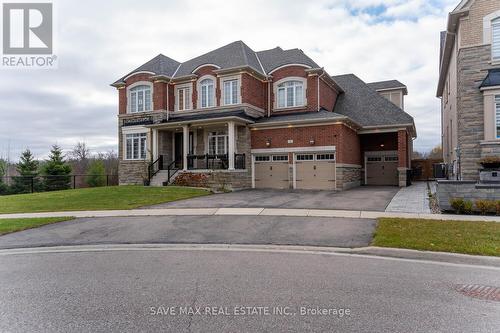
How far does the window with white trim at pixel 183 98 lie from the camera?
2602 centimetres

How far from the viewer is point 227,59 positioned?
25.4 metres

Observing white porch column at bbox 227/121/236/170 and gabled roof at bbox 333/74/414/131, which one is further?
gabled roof at bbox 333/74/414/131

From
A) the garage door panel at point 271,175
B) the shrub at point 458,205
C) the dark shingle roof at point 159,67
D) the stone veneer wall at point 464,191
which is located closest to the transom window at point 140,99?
the dark shingle roof at point 159,67

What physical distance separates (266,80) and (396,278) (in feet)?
71.2

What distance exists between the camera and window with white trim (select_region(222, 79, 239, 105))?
23.9 meters

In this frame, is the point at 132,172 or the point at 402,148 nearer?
the point at 402,148

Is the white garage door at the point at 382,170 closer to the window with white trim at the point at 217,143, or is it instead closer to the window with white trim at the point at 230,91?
the window with white trim at the point at 217,143

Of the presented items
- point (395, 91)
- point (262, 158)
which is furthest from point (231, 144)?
point (395, 91)

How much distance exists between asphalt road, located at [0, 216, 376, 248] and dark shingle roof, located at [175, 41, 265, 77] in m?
15.8

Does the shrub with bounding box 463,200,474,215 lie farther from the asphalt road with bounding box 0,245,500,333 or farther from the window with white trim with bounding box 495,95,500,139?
the asphalt road with bounding box 0,245,500,333

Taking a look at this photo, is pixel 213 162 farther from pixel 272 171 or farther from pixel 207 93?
pixel 207 93

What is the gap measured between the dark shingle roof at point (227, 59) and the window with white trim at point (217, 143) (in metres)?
5.05

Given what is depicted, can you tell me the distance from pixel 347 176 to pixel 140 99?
57.6 ft

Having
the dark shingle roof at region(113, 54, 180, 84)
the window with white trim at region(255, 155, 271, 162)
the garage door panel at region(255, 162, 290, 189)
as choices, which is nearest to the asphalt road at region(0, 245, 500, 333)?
the garage door panel at region(255, 162, 290, 189)
